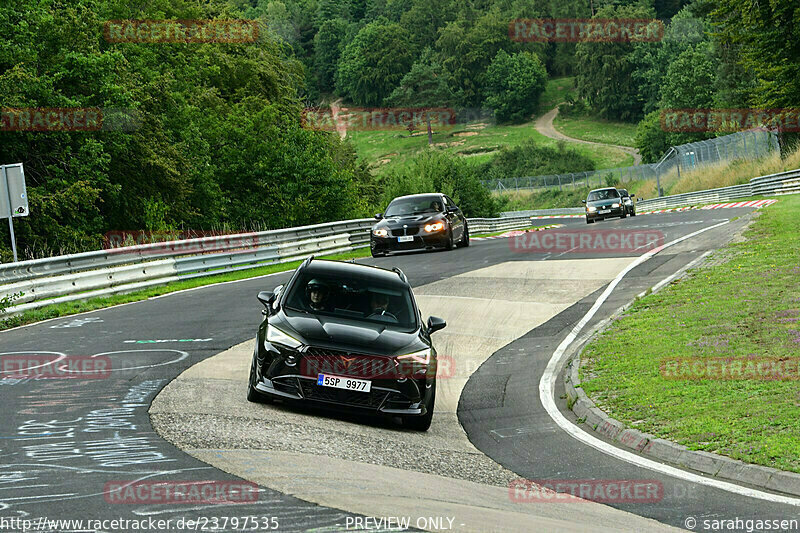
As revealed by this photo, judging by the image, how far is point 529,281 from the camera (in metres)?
20.8

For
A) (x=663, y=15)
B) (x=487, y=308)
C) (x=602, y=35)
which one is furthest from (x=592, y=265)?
(x=663, y=15)

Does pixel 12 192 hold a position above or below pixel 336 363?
above

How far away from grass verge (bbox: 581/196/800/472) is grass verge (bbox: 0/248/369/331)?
967 cm

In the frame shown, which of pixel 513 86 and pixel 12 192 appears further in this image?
pixel 513 86

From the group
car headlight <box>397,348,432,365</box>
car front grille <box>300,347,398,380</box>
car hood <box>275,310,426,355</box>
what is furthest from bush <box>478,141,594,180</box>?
car front grille <box>300,347,398,380</box>

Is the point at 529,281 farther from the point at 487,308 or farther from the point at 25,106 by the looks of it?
the point at 25,106

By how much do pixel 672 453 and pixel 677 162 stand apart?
67365 millimetres

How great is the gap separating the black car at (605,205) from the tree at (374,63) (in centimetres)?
13507

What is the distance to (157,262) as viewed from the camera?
21.5 m

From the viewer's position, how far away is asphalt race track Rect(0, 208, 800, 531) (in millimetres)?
6059

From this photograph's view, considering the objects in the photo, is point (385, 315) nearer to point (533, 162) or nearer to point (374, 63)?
point (533, 162)

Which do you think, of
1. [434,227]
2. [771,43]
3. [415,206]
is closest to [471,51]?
[771,43]

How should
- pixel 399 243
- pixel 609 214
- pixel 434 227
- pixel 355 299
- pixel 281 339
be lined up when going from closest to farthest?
1. pixel 281 339
2. pixel 355 299
3. pixel 399 243
4. pixel 434 227
5. pixel 609 214

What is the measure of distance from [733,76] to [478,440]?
9640cm
